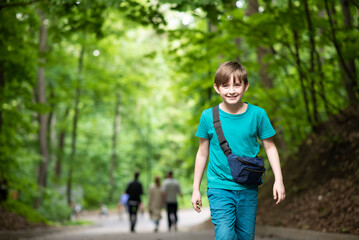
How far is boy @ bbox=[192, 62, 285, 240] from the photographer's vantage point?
352cm

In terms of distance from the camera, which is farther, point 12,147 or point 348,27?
point 12,147

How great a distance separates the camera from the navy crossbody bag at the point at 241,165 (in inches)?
137

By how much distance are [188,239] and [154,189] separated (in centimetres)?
626

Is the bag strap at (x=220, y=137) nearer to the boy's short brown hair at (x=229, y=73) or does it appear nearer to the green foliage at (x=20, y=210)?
the boy's short brown hair at (x=229, y=73)

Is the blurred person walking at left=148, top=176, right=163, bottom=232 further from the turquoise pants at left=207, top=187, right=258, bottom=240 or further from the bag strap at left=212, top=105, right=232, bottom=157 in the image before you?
the bag strap at left=212, top=105, right=232, bottom=157

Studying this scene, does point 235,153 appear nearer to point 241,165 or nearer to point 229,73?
point 241,165

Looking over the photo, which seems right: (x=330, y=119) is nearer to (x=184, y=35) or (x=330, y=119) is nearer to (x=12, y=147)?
(x=184, y=35)

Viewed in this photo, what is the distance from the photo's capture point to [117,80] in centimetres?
2789

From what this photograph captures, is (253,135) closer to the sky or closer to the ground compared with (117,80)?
closer to the ground

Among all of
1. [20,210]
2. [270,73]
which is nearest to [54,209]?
[20,210]

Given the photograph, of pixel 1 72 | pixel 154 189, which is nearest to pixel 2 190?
pixel 1 72

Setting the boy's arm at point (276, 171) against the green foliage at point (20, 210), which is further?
the green foliage at point (20, 210)

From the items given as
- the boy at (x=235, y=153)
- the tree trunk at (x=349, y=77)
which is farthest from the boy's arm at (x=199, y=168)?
the tree trunk at (x=349, y=77)

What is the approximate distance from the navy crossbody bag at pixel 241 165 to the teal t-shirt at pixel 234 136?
4cm
